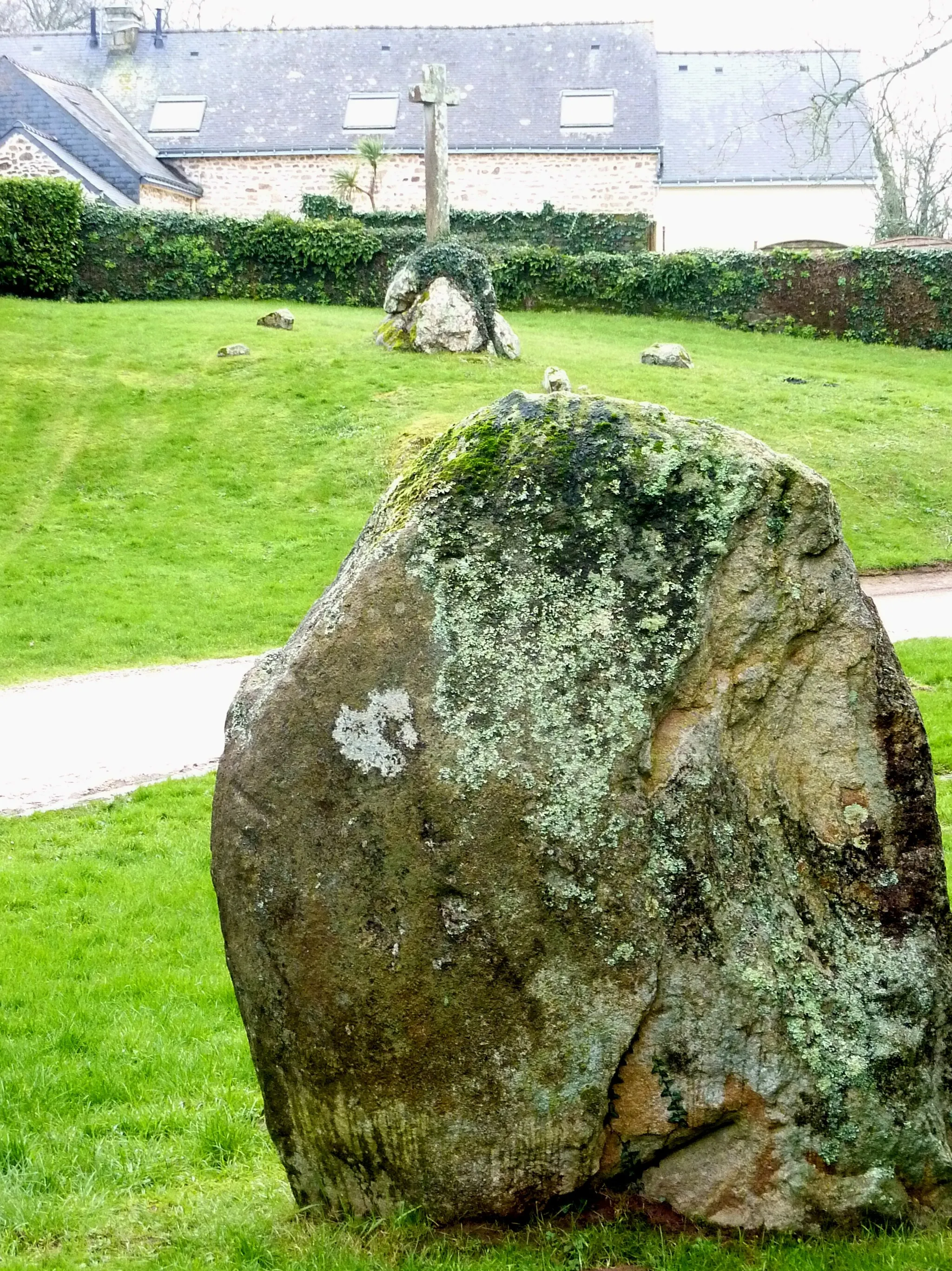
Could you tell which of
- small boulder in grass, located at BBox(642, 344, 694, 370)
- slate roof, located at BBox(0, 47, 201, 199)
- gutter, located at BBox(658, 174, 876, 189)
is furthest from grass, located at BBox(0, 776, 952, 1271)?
gutter, located at BBox(658, 174, 876, 189)

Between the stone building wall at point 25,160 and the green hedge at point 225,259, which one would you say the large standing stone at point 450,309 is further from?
the stone building wall at point 25,160

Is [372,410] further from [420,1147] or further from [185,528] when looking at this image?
[420,1147]

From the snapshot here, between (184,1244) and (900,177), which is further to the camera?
(900,177)

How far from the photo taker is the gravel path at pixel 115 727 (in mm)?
10203

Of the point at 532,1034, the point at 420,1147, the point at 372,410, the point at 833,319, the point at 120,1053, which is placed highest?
the point at 833,319


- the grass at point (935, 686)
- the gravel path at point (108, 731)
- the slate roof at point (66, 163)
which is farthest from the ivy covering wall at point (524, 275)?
the grass at point (935, 686)

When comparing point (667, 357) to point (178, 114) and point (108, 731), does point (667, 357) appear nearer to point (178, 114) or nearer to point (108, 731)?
point (108, 731)

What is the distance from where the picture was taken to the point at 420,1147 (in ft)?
10.9

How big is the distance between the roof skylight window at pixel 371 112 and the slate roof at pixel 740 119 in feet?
33.3

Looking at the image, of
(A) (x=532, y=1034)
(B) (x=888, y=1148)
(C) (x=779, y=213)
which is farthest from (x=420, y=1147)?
(C) (x=779, y=213)

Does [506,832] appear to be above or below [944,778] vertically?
above

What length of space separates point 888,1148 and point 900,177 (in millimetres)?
57023

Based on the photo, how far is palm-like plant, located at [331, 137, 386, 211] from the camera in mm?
42250

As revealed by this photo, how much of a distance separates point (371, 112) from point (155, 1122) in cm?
4802
